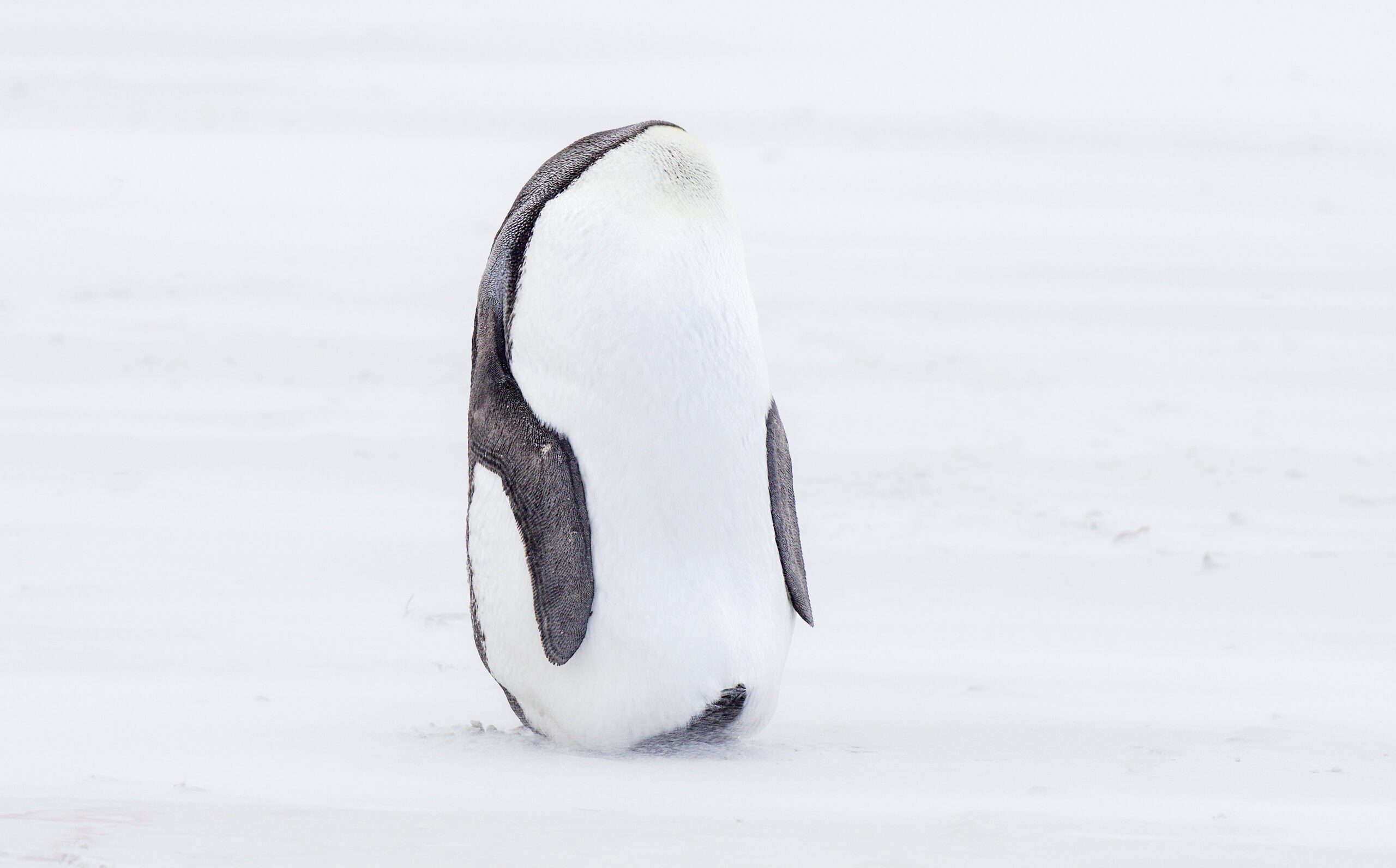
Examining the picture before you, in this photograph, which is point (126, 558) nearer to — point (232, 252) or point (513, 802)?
point (513, 802)

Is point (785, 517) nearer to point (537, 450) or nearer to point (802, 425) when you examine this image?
point (537, 450)

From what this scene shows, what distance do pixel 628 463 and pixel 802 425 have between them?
12.9 feet

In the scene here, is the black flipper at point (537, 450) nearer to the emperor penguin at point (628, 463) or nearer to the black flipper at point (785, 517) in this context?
the emperor penguin at point (628, 463)

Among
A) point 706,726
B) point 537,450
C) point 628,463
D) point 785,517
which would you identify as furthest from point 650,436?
point 706,726

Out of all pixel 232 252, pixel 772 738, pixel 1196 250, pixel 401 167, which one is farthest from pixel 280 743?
pixel 401 167

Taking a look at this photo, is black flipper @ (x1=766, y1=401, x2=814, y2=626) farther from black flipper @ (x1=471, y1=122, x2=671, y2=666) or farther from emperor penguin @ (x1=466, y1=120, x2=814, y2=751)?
black flipper @ (x1=471, y1=122, x2=671, y2=666)

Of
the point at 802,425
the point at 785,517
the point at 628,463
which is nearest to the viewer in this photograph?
the point at 628,463

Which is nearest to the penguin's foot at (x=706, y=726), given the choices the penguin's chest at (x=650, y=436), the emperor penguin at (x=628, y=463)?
the emperor penguin at (x=628, y=463)

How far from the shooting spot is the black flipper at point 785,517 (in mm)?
3248

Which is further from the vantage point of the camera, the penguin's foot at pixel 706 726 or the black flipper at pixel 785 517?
the black flipper at pixel 785 517

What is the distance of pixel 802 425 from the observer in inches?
275

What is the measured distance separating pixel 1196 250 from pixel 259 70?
6639 mm

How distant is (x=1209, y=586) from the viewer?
498cm

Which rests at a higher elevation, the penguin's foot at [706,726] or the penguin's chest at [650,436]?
the penguin's chest at [650,436]
